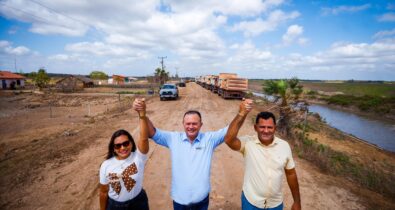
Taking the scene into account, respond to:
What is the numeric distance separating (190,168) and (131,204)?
0.81 m

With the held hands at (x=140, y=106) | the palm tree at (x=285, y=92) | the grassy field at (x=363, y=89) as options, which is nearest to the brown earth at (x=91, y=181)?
the held hands at (x=140, y=106)

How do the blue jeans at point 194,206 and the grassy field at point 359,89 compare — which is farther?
the grassy field at point 359,89

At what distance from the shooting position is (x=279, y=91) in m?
11.1

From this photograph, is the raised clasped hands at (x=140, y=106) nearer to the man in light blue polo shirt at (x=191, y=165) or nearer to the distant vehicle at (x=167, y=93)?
the man in light blue polo shirt at (x=191, y=165)

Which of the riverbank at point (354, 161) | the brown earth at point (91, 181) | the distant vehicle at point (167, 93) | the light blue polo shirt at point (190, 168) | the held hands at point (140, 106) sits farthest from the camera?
the distant vehicle at point (167, 93)

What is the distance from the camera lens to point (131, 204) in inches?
100

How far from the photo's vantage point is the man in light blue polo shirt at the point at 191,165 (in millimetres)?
2416

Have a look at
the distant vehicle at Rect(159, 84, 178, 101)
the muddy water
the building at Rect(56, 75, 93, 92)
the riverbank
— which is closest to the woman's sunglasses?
the riverbank

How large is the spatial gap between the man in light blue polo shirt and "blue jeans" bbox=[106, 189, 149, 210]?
16.7 inches

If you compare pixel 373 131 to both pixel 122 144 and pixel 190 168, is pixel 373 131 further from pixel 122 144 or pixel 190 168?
pixel 122 144

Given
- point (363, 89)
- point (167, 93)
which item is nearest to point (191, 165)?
point (167, 93)

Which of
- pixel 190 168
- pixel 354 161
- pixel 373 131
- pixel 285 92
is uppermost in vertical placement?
pixel 285 92

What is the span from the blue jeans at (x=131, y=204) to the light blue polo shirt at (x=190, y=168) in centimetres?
44

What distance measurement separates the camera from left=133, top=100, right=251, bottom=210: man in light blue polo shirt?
2416mm
